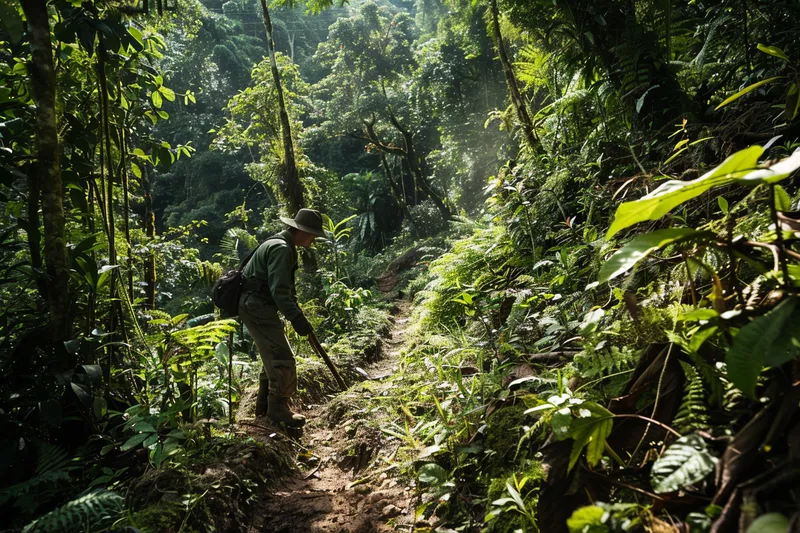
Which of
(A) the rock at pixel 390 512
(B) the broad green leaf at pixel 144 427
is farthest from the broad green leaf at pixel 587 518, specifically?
(B) the broad green leaf at pixel 144 427

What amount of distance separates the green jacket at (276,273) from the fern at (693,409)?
3.41m

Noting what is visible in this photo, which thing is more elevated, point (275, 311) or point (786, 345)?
point (275, 311)

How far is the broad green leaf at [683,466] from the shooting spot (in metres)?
1.15

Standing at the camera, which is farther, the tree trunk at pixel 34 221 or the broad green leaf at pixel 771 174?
the tree trunk at pixel 34 221

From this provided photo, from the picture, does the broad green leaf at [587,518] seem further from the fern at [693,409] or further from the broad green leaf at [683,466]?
the fern at [693,409]

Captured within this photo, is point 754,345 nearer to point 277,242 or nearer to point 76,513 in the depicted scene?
point 76,513

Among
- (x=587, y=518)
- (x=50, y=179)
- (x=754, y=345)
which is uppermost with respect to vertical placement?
(x=50, y=179)

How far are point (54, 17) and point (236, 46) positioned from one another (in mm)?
36032

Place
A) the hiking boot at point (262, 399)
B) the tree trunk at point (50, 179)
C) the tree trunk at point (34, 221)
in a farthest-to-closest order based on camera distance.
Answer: the hiking boot at point (262, 399) < the tree trunk at point (34, 221) < the tree trunk at point (50, 179)

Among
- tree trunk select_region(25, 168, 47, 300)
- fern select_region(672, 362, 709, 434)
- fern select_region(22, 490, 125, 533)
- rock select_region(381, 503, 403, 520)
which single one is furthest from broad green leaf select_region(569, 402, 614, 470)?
tree trunk select_region(25, 168, 47, 300)

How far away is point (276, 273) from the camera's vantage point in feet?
14.0

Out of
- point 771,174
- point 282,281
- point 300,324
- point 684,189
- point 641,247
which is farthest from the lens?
point 300,324

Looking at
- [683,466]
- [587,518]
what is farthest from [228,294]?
[683,466]

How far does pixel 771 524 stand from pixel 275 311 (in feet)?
13.5
